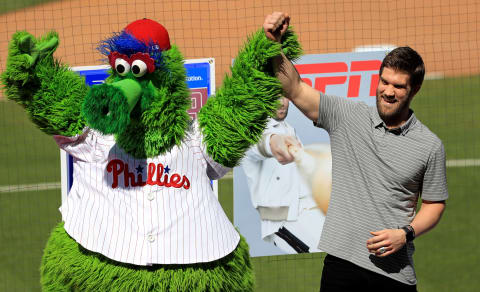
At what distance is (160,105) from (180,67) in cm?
18

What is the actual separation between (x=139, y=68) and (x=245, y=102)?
0.41m

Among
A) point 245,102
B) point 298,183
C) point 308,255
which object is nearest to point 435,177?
point 245,102

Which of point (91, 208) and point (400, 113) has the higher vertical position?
point (400, 113)

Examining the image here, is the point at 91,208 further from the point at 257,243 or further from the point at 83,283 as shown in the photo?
the point at 257,243

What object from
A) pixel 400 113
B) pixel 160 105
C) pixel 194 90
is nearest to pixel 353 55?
pixel 194 90

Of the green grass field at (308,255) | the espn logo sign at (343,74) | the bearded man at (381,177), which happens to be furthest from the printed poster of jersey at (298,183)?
the bearded man at (381,177)

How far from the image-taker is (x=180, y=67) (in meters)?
2.81

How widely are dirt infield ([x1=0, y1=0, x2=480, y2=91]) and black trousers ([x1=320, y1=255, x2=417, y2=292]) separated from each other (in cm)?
550

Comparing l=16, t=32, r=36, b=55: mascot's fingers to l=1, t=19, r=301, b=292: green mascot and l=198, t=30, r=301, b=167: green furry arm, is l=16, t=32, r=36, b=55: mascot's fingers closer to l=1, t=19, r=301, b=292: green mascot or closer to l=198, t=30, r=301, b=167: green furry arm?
l=1, t=19, r=301, b=292: green mascot

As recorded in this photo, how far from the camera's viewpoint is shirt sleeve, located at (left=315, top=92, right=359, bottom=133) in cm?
297

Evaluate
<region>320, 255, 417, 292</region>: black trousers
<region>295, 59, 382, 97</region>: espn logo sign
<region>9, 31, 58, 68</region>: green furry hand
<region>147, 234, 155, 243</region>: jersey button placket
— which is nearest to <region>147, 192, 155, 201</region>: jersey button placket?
<region>147, 234, 155, 243</region>: jersey button placket

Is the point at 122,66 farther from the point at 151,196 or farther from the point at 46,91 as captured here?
the point at 151,196

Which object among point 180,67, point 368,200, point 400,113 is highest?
point 180,67

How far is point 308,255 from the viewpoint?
5766 millimetres
